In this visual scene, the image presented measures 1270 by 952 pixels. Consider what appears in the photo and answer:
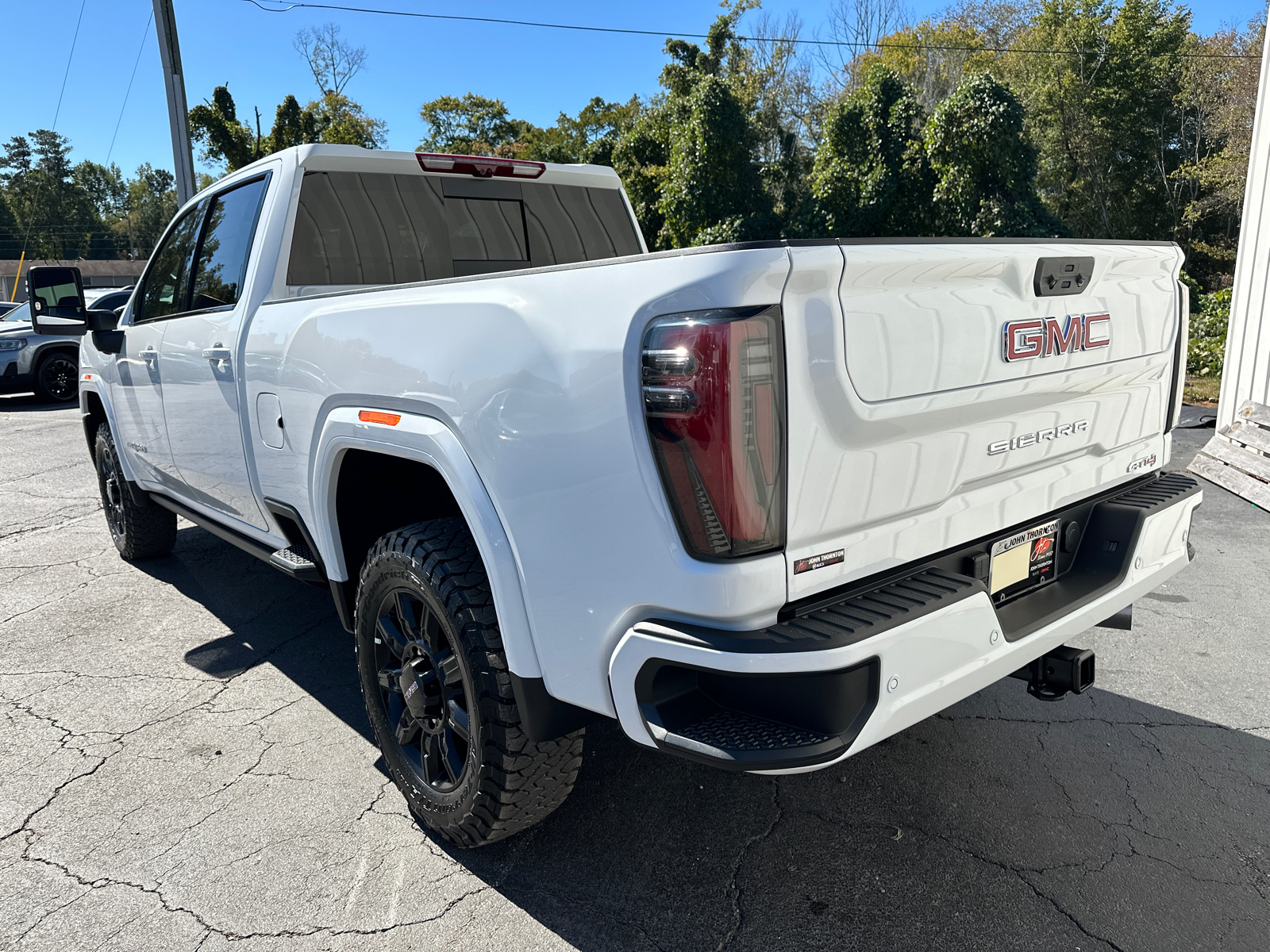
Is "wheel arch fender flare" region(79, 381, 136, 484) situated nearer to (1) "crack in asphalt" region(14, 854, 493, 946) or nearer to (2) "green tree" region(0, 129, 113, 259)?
(1) "crack in asphalt" region(14, 854, 493, 946)

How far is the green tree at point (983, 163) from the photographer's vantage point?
18781mm

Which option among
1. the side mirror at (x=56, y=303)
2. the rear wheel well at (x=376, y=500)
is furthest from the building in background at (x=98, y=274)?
the rear wheel well at (x=376, y=500)

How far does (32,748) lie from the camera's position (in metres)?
3.28

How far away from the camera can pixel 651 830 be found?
8.77ft

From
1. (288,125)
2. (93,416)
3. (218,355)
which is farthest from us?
(288,125)

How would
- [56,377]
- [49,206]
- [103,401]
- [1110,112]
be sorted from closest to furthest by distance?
[103,401]
[56,377]
[1110,112]
[49,206]

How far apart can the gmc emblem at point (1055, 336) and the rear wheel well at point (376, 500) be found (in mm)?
1624

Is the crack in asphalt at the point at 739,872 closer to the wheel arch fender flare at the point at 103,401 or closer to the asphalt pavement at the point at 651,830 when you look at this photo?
the asphalt pavement at the point at 651,830

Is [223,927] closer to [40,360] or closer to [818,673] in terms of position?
[818,673]

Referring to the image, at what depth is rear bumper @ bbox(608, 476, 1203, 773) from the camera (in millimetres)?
1741

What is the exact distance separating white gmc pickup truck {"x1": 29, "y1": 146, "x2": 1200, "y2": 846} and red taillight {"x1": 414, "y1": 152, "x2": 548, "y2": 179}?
923 mm

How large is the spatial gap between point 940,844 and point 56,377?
15.6 meters

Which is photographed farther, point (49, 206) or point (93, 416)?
point (49, 206)

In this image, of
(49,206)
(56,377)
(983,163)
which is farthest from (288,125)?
(49,206)
